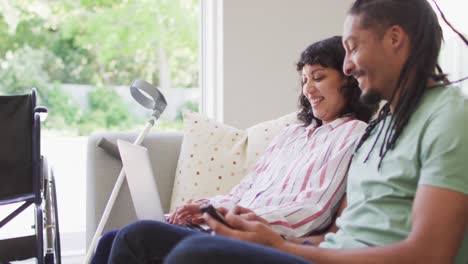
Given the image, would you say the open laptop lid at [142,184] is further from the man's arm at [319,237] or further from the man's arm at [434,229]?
the man's arm at [434,229]

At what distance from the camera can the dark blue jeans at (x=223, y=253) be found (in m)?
0.83

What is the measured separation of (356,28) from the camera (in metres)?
1.28

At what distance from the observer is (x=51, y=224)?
2.27 m

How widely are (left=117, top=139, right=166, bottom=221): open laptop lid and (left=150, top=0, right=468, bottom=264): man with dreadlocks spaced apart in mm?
531

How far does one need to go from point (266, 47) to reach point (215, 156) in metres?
0.95

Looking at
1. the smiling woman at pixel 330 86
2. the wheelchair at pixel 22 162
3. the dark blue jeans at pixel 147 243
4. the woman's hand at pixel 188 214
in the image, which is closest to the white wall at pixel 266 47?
the wheelchair at pixel 22 162

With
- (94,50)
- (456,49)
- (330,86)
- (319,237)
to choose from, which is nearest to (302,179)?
(319,237)

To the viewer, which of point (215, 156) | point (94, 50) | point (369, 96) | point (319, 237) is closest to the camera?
point (369, 96)

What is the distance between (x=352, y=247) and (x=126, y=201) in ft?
4.27

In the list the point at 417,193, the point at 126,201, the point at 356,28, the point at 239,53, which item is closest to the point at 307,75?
the point at 356,28

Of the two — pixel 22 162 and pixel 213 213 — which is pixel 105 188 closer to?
pixel 22 162

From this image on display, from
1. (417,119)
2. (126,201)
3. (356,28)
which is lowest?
(126,201)

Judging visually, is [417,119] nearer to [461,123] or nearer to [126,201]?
[461,123]

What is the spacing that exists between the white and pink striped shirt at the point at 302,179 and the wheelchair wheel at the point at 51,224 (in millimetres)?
719
